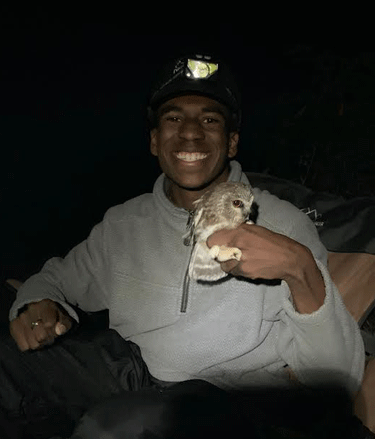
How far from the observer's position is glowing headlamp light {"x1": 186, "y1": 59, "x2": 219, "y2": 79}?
1997 millimetres

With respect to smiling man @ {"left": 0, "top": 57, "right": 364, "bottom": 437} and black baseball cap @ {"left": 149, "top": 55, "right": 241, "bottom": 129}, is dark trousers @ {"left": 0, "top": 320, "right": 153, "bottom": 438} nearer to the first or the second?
smiling man @ {"left": 0, "top": 57, "right": 364, "bottom": 437}

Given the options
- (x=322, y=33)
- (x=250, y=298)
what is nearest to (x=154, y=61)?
(x=322, y=33)

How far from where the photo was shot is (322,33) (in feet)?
16.5

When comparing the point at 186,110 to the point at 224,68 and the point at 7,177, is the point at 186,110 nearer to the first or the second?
the point at 224,68

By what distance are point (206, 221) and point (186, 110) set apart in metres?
0.87

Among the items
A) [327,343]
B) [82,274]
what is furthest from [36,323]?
[327,343]

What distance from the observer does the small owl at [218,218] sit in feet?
4.03

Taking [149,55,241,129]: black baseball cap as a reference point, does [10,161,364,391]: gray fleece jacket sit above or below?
below

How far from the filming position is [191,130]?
1929 mm

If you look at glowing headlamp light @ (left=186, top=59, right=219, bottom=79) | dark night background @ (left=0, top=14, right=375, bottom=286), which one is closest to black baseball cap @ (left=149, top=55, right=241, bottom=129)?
glowing headlamp light @ (left=186, top=59, right=219, bottom=79)

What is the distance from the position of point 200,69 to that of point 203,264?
108 cm

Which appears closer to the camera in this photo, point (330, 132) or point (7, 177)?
point (330, 132)

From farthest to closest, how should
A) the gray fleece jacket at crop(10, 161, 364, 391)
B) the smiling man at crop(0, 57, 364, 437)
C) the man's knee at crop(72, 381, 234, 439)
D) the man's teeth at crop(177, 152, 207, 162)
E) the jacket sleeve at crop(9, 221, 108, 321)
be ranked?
the jacket sleeve at crop(9, 221, 108, 321), the man's teeth at crop(177, 152, 207, 162), the smiling man at crop(0, 57, 364, 437), the gray fleece jacket at crop(10, 161, 364, 391), the man's knee at crop(72, 381, 234, 439)

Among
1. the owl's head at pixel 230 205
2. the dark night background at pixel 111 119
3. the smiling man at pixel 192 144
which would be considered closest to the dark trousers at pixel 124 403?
the owl's head at pixel 230 205
